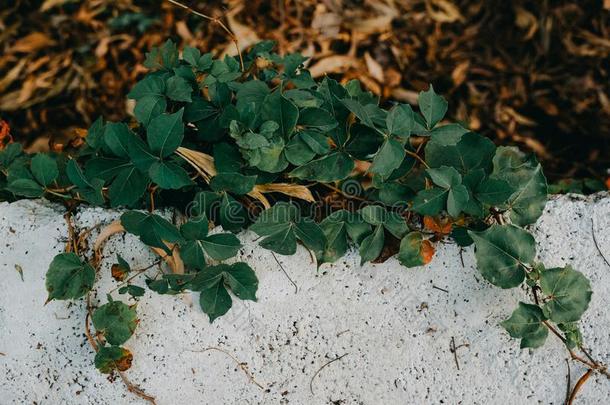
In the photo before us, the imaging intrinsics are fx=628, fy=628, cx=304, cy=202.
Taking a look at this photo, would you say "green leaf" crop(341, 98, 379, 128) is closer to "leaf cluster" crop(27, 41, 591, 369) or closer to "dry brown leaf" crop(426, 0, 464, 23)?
"leaf cluster" crop(27, 41, 591, 369)

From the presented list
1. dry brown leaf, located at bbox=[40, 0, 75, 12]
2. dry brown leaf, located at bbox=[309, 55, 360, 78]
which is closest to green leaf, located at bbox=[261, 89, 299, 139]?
dry brown leaf, located at bbox=[309, 55, 360, 78]

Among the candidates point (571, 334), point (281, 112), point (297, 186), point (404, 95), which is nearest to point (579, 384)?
point (571, 334)

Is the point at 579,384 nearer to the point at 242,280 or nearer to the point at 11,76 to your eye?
the point at 242,280

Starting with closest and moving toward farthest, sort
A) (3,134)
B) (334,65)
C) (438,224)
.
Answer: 1. (438,224)
2. (3,134)
3. (334,65)

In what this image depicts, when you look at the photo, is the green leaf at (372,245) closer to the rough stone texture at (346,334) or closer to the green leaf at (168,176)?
the rough stone texture at (346,334)

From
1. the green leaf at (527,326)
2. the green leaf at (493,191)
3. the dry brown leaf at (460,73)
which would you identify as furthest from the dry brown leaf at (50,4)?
the green leaf at (527,326)

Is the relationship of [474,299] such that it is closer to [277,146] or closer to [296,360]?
[296,360]
